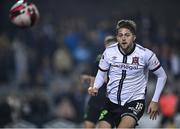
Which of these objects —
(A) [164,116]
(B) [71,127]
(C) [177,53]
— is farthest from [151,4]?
(B) [71,127]

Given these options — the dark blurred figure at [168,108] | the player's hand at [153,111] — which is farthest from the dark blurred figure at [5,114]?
the player's hand at [153,111]

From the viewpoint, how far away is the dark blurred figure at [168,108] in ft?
55.6

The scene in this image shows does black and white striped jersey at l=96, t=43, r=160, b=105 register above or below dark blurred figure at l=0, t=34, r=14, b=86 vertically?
above

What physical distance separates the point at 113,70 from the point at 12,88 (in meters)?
8.52

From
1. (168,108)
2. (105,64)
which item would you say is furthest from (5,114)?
(105,64)

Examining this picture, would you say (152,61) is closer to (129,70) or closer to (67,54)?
(129,70)

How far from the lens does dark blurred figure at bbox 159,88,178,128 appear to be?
16.9 m

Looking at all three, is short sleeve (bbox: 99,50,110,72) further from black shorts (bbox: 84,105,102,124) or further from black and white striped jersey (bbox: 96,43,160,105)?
black shorts (bbox: 84,105,102,124)

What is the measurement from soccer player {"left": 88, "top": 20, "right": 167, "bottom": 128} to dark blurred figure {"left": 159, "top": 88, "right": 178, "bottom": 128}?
7.20m

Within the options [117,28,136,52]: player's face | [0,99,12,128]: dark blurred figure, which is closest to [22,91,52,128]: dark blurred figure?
[0,99,12,128]: dark blurred figure

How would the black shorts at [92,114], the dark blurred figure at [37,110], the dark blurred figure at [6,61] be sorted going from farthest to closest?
the dark blurred figure at [6,61]
the dark blurred figure at [37,110]
the black shorts at [92,114]

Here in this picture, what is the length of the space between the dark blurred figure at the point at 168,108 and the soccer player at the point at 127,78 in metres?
7.20

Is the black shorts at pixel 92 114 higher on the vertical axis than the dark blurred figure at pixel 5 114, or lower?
higher

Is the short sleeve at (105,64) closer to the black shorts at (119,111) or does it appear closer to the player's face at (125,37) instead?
the player's face at (125,37)
